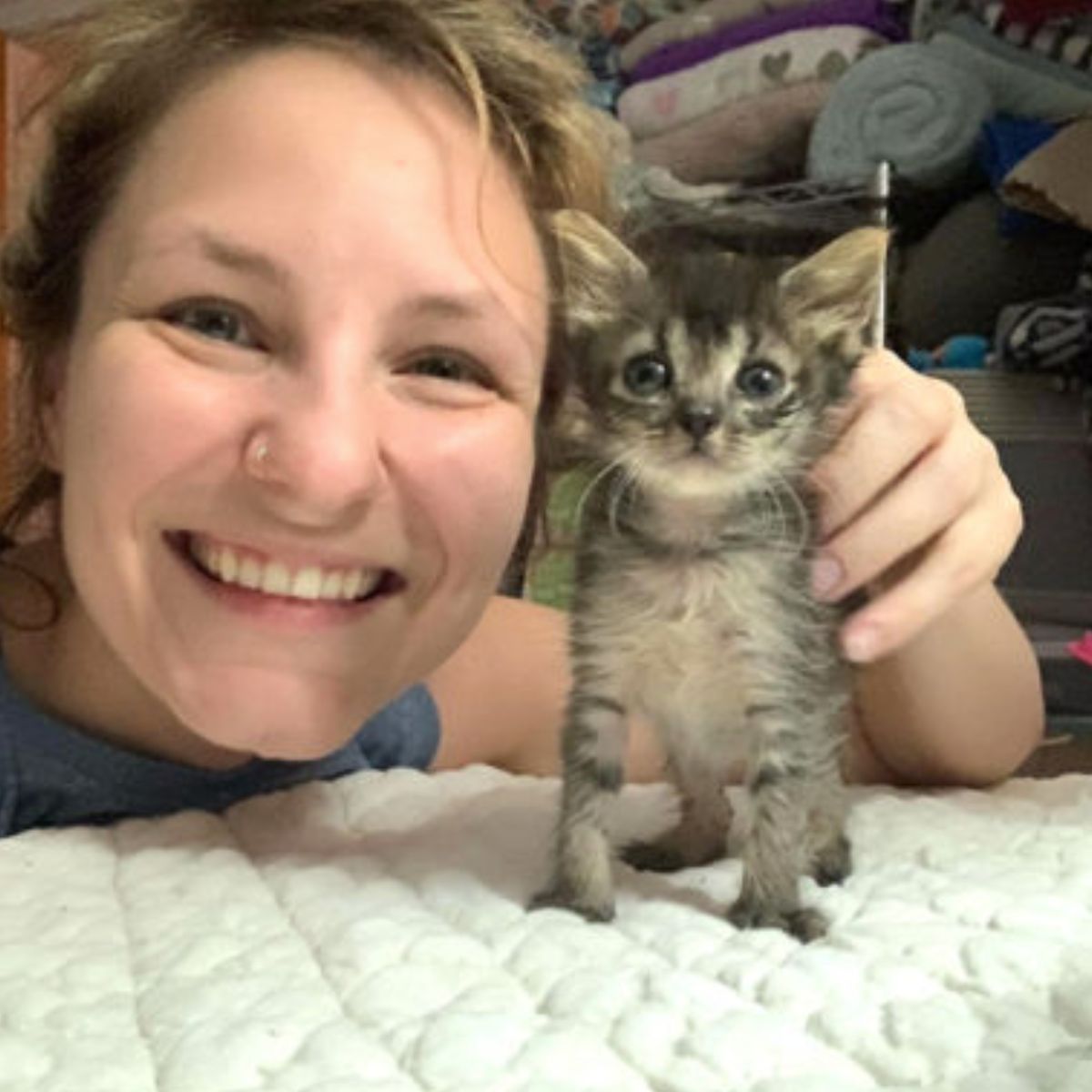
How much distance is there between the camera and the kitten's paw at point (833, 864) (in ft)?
2.92

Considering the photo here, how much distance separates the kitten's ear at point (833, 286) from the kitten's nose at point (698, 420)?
10cm

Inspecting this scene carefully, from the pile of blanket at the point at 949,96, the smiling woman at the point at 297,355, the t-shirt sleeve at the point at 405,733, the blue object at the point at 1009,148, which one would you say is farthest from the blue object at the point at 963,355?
the smiling woman at the point at 297,355

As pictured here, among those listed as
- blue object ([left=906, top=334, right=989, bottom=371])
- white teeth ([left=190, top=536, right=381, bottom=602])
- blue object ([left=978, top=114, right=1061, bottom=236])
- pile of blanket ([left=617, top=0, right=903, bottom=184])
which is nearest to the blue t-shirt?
white teeth ([left=190, top=536, right=381, bottom=602])

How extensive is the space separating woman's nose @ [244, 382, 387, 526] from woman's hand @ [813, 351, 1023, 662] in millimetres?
276

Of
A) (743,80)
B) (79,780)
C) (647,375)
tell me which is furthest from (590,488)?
(743,80)

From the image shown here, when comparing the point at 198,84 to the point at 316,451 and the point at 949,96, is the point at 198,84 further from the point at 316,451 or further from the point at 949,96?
the point at 949,96

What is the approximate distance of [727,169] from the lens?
2.48 meters

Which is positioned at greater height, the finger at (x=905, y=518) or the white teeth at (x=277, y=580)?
the finger at (x=905, y=518)

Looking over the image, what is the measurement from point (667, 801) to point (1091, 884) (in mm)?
351

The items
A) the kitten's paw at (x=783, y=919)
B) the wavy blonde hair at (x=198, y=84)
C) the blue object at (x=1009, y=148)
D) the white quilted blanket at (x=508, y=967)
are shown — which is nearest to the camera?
the white quilted blanket at (x=508, y=967)

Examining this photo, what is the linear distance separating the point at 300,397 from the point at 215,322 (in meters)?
0.09

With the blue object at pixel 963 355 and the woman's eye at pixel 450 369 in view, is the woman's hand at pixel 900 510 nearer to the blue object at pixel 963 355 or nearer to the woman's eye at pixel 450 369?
the woman's eye at pixel 450 369

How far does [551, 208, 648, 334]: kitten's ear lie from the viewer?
3.00ft

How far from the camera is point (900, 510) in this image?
0.92 metres
